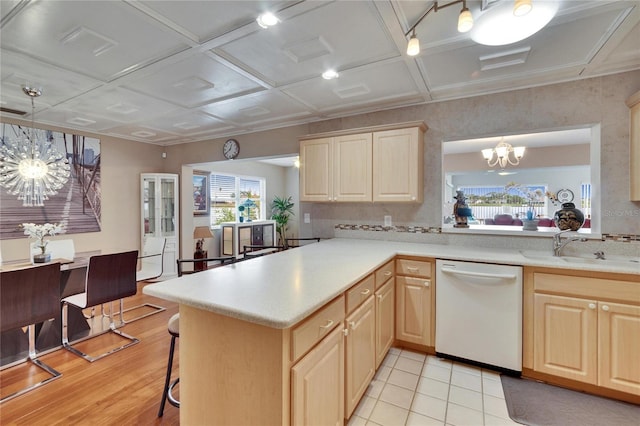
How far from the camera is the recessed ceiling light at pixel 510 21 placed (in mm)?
1407

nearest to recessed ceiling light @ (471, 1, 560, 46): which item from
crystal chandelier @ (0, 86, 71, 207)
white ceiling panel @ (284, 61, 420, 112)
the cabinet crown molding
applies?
white ceiling panel @ (284, 61, 420, 112)

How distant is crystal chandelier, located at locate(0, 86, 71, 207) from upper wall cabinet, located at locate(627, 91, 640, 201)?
18.3 feet

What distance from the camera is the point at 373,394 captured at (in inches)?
78.8

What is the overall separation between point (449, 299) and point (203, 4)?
2677 millimetres

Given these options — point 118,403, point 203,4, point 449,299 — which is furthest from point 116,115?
point 449,299

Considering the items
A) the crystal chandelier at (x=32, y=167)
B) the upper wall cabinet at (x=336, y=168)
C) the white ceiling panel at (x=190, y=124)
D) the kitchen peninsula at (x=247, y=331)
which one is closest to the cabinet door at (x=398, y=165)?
the upper wall cabinet at (x=336, y=168)

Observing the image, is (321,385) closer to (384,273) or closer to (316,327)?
(316,327)

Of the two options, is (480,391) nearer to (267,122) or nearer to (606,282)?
(606,282)

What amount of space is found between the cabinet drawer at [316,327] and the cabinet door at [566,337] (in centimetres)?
163

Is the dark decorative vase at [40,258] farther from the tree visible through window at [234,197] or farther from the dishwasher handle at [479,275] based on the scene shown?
the dishwasher handle at [479,275]

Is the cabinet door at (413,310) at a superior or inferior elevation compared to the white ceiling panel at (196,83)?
A: inferior

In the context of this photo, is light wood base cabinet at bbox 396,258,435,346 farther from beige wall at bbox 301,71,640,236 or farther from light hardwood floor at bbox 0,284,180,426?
light hardwood floor at bbox 0,284,180,426

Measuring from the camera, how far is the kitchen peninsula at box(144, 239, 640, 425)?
1141 millimetres

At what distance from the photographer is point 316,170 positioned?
3256mm
